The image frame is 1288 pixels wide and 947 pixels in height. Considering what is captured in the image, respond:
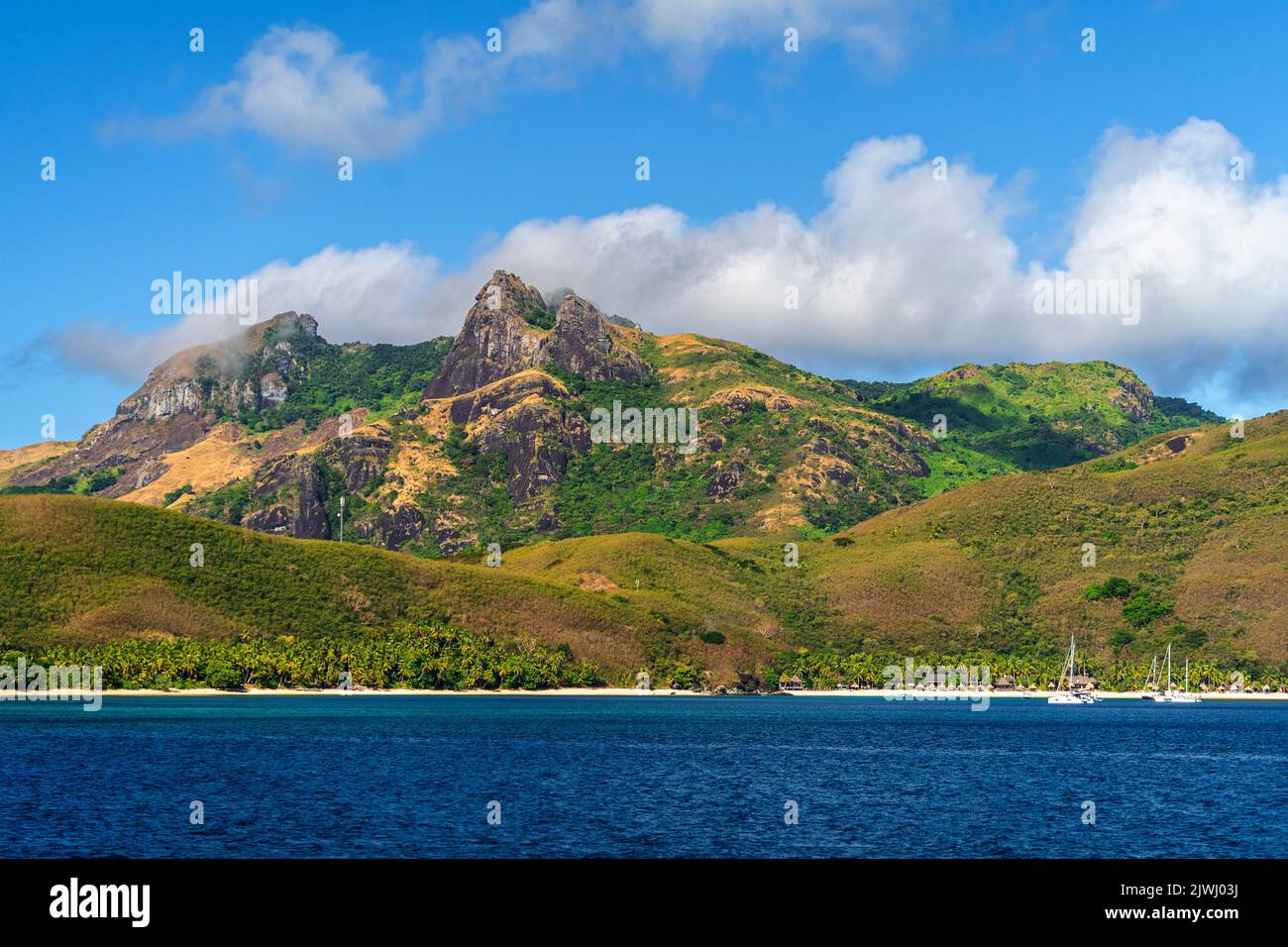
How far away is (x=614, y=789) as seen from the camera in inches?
3580

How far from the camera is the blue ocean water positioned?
2645 inches

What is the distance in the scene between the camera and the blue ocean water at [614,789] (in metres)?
67.2
